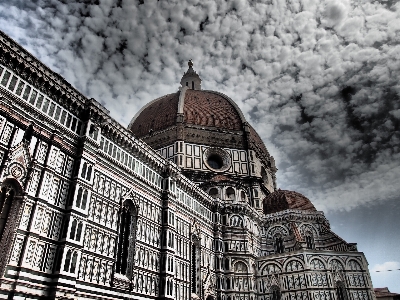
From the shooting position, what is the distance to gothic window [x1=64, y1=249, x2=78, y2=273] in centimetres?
1639

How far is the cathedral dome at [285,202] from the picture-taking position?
39.4 meters

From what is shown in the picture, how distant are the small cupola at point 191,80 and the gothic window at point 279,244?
3322 centimetres

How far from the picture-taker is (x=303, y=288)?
3119 cm

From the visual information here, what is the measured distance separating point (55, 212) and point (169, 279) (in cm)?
1020

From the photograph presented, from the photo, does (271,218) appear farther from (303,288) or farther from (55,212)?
(55,212)

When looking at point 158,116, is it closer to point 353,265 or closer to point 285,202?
point 285,202

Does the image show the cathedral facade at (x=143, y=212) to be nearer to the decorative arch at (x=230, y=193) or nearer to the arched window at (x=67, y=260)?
the arched window at (x=67, y=260)

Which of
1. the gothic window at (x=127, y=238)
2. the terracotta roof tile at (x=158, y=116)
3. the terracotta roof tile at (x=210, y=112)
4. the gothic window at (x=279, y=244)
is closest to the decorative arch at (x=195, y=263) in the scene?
the gothic window at (x=127, y=238)

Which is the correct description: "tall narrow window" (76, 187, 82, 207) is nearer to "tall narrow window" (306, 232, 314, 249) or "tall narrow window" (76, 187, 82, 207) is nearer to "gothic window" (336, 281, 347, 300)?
"gothic window" (336, 281, 347, 300)

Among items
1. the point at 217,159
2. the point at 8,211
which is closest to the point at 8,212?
the point at 8,211

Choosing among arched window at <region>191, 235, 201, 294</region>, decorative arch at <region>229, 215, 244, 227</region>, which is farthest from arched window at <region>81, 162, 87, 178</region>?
decorative arch at <region>229, 215, 244, 227</region>

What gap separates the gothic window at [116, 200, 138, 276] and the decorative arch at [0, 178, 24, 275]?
7146mm

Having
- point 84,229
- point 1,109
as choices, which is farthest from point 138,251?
point 1,109

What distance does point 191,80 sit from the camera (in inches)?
2454
